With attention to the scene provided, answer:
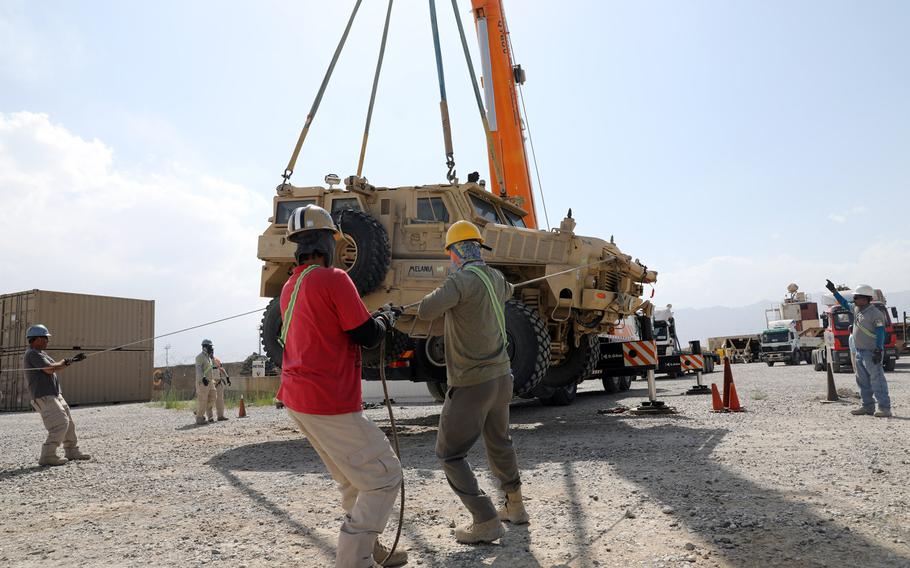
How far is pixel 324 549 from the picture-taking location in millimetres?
3424

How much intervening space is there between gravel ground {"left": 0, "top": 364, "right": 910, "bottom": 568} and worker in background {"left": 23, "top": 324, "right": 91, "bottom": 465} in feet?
1.05

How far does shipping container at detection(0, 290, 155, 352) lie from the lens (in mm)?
19406

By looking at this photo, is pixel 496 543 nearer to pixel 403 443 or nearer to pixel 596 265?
pixel 403 443

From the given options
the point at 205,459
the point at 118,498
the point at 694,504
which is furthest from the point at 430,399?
the point at 694,504

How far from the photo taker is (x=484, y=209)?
29.9 feet

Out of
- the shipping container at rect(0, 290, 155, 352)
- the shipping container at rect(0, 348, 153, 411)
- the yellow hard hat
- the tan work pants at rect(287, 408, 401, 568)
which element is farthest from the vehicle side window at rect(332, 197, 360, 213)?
the shipping container at rect(0, 290, 155, 352)

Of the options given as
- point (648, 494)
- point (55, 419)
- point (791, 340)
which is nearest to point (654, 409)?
point (648, 494)

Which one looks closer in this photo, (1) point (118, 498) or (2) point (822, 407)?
(1) point (118, 498)

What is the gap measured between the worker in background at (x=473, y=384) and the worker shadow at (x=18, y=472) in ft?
16.8

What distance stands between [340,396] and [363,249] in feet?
17.5

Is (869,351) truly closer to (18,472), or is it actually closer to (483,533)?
(483,533)

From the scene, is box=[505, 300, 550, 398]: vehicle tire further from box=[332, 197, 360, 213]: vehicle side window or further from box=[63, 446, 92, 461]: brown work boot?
box=[63, 446, 92, 461]: brown work boot

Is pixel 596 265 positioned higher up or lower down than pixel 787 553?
higher up

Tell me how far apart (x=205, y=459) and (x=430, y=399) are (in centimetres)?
737
